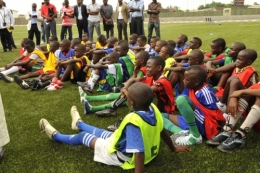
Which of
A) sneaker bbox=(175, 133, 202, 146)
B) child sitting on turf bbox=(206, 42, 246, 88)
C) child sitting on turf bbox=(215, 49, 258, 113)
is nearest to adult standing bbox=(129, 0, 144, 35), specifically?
child sitting on turf bbox=(206, 42, 246, 88)

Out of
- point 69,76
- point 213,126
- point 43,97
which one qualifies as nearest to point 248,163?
point 213,126

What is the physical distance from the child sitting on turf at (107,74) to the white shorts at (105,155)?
2.79m

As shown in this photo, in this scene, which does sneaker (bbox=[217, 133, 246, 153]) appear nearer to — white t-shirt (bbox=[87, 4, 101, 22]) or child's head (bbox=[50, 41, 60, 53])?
child's head (bbox=[50, 41, 60, 53])

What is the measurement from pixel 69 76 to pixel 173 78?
2.69m

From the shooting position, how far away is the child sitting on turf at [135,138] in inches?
93.7

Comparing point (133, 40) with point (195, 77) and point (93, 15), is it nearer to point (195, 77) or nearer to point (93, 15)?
point (93, 15)

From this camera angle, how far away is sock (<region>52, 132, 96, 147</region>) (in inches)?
116

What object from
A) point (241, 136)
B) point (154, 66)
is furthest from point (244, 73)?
point (154, 66)

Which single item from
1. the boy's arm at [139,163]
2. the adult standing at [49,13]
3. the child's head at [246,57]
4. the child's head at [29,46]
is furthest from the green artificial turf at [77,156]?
the adult standing at [49,13]

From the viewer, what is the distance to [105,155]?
2.77 meters

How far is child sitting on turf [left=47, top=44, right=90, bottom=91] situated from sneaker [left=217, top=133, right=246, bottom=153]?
3.77m

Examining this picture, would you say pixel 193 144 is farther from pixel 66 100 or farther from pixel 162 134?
pixel 66 100

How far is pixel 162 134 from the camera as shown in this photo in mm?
2779

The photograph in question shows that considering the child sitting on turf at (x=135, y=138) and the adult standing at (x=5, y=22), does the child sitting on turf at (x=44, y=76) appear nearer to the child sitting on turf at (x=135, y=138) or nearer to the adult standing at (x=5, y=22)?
the child sitting on turf at (x=135, y=138)
